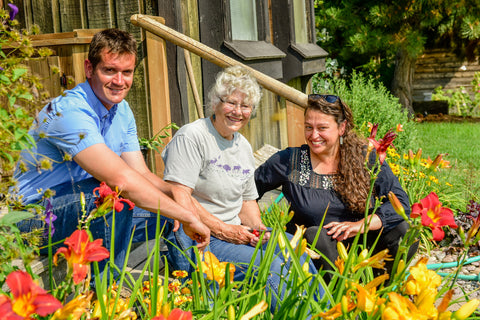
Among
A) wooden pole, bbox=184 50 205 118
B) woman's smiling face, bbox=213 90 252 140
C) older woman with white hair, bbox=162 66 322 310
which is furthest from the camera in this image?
wooden pole, bbox=184 50 205 118

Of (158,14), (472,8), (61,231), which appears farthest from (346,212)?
(472,8)

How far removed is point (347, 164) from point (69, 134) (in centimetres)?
137

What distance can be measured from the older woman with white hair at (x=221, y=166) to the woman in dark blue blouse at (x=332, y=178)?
0.24 metres

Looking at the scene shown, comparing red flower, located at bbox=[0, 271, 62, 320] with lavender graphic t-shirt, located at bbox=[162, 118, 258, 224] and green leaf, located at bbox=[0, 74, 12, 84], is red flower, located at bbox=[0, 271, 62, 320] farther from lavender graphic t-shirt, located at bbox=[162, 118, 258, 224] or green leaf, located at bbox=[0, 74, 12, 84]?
lavender graphic t-shirt, located at bbox=[162, 118, 258, 224]

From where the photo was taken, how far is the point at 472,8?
10273mm

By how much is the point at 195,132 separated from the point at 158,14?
4.57 feet

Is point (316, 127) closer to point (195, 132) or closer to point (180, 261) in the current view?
point (195, 132)

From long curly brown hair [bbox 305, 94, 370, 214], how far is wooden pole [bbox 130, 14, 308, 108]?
0.26 metres

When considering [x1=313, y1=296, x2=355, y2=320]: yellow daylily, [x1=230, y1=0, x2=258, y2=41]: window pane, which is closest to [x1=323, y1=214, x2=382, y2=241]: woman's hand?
[x1=313, y1=296, x2=355, y2=320]: yellow daylily

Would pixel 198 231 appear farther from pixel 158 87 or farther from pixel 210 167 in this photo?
pixel 158 87

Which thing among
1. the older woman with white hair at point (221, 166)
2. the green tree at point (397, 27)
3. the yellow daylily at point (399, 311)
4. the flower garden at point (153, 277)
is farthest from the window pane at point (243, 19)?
the green tree at point (397, 27)

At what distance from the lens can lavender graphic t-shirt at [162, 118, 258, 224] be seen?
2322 millimetres

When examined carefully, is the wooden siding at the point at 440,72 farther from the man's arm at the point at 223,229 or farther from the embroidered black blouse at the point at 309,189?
the man's arm at the point at 223,229

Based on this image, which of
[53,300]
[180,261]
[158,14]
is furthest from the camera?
[158,14]
